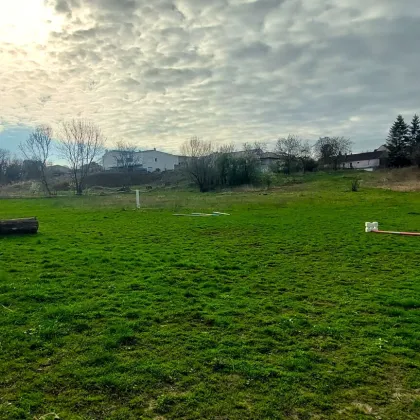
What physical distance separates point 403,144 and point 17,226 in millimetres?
70486

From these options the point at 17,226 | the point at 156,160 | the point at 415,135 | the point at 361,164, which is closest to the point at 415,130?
the point at 415,135

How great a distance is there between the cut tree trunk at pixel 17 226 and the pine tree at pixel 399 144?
64848mm

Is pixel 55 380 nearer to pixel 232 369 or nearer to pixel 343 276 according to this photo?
pixel 232 369

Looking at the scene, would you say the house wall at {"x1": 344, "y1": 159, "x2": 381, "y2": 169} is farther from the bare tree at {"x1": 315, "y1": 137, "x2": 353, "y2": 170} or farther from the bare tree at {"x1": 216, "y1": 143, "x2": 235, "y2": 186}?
the bare tree at {"x1": 216, "y1": 143, "x2": 235, "y2": 186}

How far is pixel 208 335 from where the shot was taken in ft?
15.6

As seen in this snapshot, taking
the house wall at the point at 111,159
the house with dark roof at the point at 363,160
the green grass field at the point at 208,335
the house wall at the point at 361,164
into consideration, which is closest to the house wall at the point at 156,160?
the house wall at the point at 111,159

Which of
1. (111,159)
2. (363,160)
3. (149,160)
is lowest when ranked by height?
(363,160)

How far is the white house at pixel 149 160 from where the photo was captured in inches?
3755

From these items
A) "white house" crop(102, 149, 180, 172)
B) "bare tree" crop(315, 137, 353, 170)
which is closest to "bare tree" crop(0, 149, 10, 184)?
"white house" crop(102, 149, 180, 172)

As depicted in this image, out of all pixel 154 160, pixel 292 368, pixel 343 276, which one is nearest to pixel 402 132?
pixel 154 160

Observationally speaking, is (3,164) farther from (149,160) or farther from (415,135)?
(415,135)

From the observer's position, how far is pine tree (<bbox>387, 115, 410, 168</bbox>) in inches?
2542

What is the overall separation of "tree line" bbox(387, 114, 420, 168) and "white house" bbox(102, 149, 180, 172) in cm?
4985

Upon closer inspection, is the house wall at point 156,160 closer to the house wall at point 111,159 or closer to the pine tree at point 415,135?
the house wall at point 111,159
